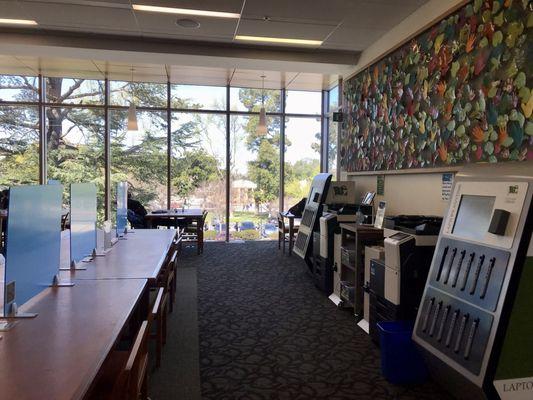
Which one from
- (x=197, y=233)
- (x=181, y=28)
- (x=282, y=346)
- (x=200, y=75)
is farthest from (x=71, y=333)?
(x=200, y=75)

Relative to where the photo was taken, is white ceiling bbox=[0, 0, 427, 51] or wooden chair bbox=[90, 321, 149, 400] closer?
wooden chair bbox=[90, 321, 149, 400]

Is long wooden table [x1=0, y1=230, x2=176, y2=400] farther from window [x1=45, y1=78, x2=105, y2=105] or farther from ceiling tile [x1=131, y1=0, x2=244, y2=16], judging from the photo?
window [x1=45, y1=78, x2=105, y2=105]

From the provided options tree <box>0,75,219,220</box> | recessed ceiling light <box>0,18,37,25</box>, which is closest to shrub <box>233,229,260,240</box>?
tree <box>0,75,219,220</box>

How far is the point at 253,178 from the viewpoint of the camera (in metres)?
8.74

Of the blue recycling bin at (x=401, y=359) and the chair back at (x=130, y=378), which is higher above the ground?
the chair back at (x=130, y=378)

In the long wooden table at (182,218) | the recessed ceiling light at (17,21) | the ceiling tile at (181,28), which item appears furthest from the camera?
the long wooden table at (182,218)

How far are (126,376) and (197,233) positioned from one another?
5.97 meters

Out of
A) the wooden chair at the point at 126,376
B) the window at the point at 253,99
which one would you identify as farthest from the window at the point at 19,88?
the wooden chair at the point at 126,376

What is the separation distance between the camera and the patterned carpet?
8.70 feet

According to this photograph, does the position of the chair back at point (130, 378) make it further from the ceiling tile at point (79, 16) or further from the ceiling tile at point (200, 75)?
the ceiling tile at point (200, 75)

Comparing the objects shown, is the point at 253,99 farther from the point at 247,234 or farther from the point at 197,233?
the point at 197,233

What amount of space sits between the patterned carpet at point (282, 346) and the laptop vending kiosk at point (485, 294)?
1.64 feet

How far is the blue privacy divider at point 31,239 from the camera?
1.77m

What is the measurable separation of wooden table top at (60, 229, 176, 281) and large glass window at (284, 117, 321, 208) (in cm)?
472
